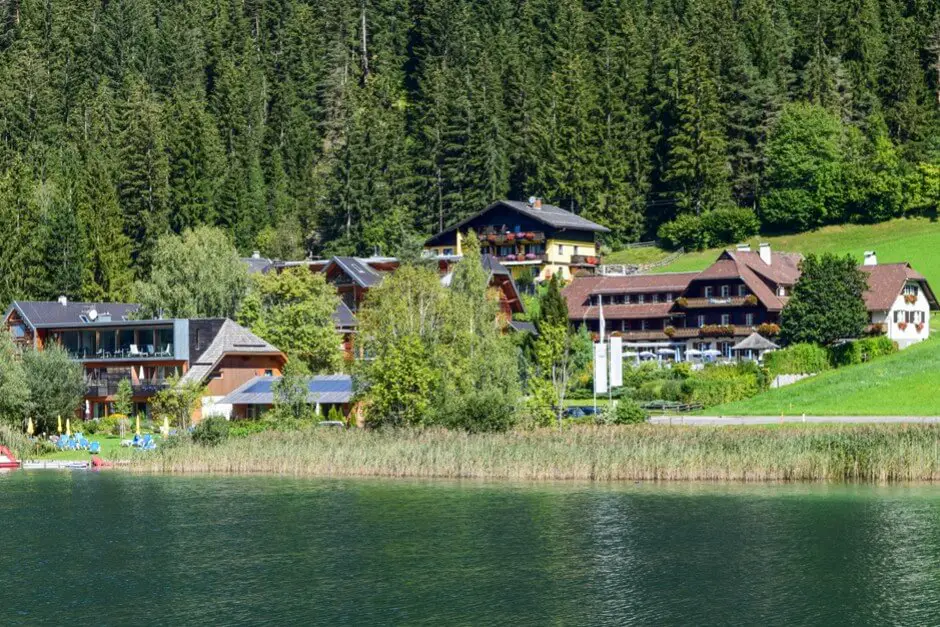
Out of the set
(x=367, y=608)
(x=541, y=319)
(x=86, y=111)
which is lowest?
(x=367, y=608)

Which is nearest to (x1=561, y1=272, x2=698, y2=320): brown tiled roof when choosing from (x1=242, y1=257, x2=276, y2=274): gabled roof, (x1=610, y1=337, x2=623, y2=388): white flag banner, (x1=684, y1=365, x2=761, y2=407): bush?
(x1=684, y1=365, x2=761, y2=407): bush

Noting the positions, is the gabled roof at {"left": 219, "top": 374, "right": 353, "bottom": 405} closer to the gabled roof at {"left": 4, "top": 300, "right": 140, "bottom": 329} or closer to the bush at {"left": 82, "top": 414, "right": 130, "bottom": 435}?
the bush at {"left": 82, "top": 414, "right": 130, "bottom": 435}

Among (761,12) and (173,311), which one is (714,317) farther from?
(761,12)

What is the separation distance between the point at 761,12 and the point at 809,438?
107825 mm

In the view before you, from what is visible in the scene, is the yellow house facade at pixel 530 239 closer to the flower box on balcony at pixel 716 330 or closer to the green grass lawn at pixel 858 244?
the green grass lawn at pixel 858 244

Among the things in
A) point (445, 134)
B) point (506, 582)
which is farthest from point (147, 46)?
point (506, 582)

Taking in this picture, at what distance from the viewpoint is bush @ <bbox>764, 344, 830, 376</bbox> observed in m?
88.4

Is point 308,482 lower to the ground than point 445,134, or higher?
lower

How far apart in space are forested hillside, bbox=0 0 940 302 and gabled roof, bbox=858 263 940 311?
29178 mm

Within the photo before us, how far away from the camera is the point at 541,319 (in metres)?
98.8

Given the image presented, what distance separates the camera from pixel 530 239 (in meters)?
130

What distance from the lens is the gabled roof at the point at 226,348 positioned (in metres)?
87.7

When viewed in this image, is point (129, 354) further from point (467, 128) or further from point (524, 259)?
point (467, 128)

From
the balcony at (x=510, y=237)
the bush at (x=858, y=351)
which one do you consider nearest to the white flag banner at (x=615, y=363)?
the bush at (x=858, y=351)
